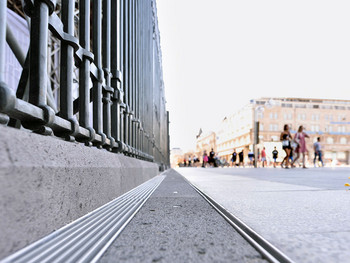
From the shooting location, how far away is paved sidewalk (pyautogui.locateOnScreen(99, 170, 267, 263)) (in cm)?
106

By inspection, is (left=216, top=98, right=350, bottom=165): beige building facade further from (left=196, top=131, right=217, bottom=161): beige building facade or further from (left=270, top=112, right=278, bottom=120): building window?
(left=196, top=131, right=217, bottom=161): beige building facade

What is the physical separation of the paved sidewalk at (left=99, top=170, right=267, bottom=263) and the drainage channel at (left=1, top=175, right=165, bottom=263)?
46 millimetres

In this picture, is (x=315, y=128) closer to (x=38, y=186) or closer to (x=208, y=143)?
(x=208, y=143)

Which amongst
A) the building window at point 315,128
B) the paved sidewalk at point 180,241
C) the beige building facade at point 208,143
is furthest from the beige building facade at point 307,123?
the paved sidewalk at point 180,241

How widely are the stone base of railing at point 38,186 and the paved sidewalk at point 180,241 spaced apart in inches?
11.6

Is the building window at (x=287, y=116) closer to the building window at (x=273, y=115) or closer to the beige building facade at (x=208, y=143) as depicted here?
the building window at (x=273, y=115)

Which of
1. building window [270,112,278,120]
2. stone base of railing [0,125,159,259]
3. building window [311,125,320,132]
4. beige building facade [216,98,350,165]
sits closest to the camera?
stone base of railing [0,125,159,259]

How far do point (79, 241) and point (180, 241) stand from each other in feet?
1.36

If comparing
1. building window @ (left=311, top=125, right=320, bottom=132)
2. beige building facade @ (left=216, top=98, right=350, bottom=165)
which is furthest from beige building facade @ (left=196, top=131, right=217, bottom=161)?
building window @ (left=311, top=125, right=320, bottom=132)

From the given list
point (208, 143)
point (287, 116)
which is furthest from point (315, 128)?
point (208, 143)

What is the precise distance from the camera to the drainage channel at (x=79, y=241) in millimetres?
988

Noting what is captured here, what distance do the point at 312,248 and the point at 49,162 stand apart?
1118 mm

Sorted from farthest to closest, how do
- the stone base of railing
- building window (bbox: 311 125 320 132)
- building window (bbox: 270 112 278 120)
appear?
building window (bbox: 311 125 320 132), building window (bbox: 270 112 278 120), the stone base of railing

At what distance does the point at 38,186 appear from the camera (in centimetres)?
116
